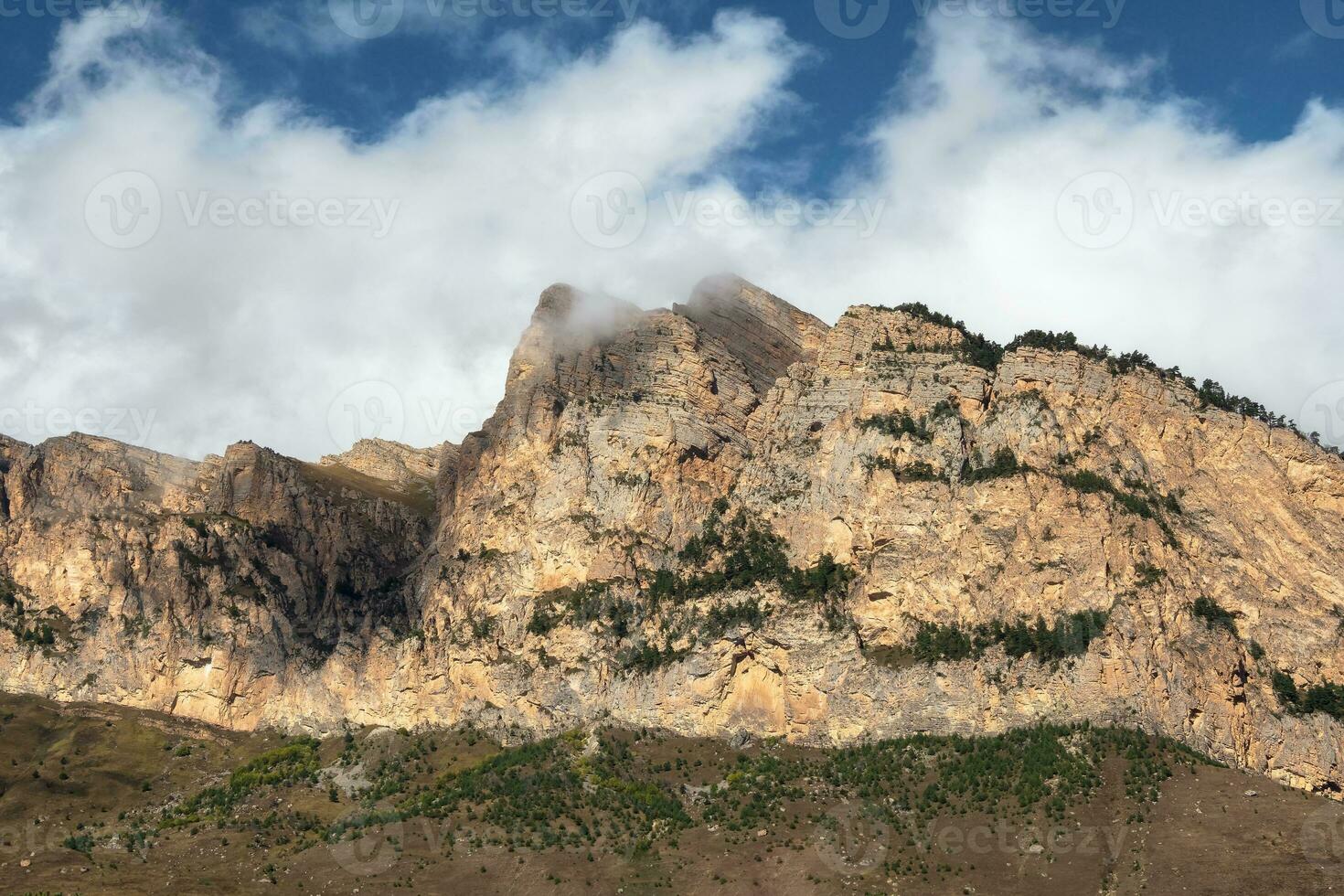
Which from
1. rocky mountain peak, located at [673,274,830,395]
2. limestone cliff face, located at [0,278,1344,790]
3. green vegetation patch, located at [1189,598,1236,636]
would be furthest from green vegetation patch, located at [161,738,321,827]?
green vegetation patch, located at [1189,598,1236,636]

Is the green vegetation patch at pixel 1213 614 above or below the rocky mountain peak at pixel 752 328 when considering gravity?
below

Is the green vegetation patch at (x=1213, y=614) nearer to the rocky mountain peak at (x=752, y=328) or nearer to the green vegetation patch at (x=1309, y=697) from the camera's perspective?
the green vegetation patch at (x=1309, y=697)

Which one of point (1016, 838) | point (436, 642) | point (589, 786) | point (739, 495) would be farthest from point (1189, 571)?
point (436, 642)

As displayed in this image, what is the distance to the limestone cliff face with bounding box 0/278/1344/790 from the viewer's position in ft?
465

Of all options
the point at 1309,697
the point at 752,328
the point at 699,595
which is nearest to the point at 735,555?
the point at 699,595

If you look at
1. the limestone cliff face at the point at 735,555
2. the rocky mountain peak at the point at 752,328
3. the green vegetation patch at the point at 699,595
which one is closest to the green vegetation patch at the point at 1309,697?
the limestone cliff face at the point at 735,555

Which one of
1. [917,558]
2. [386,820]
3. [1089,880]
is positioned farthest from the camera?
[917,558]

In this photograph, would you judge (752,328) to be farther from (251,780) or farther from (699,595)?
(251,780)

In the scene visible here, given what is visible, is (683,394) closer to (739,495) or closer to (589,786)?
(739,495)

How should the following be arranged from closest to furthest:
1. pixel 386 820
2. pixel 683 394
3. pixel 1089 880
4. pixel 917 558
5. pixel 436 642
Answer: pixel 1089 880, pixel 386 820, pixel 917 558, pixel 436 642, pixel 683 394

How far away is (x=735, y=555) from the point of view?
16225 cm

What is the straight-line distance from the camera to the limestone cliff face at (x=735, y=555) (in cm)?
14162

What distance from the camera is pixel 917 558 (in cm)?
15275

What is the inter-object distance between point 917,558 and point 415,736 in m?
57.2
